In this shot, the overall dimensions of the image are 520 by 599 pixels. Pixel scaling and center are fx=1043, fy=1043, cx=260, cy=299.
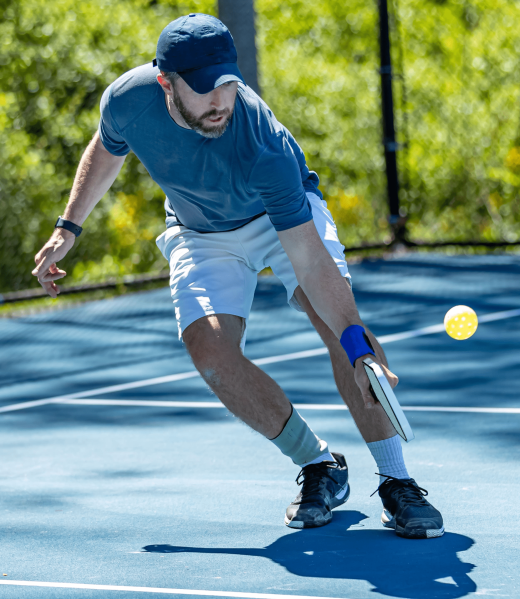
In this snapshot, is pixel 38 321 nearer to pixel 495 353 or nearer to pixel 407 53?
pixel 495 353

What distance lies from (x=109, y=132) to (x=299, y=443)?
1249mm

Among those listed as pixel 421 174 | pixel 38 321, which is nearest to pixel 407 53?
pixel 421 174

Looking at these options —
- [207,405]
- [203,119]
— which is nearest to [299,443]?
[203,119]

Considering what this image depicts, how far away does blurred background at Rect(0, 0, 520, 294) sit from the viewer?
339 inches

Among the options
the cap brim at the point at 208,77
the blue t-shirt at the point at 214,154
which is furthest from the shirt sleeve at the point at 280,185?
the cap brim at the point at 208,77

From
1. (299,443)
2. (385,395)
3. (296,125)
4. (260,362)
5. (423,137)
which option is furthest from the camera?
(423,137)

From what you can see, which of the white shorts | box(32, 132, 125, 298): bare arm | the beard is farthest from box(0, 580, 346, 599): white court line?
the beard

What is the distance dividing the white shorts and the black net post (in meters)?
6.07

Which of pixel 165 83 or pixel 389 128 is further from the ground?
pixel 389 128

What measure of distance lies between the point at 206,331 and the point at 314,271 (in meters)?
0.47

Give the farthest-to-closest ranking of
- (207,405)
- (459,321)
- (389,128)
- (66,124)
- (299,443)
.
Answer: (389,128) → (66,124) → (207,405) → (459,321) → (299,443)

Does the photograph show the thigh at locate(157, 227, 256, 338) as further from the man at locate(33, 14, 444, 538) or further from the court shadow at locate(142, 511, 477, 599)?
the court shadow at locate(142, 511, 477, 599)

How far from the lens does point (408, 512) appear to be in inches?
128

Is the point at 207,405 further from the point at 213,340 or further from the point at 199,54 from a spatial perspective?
the point at 199,54
